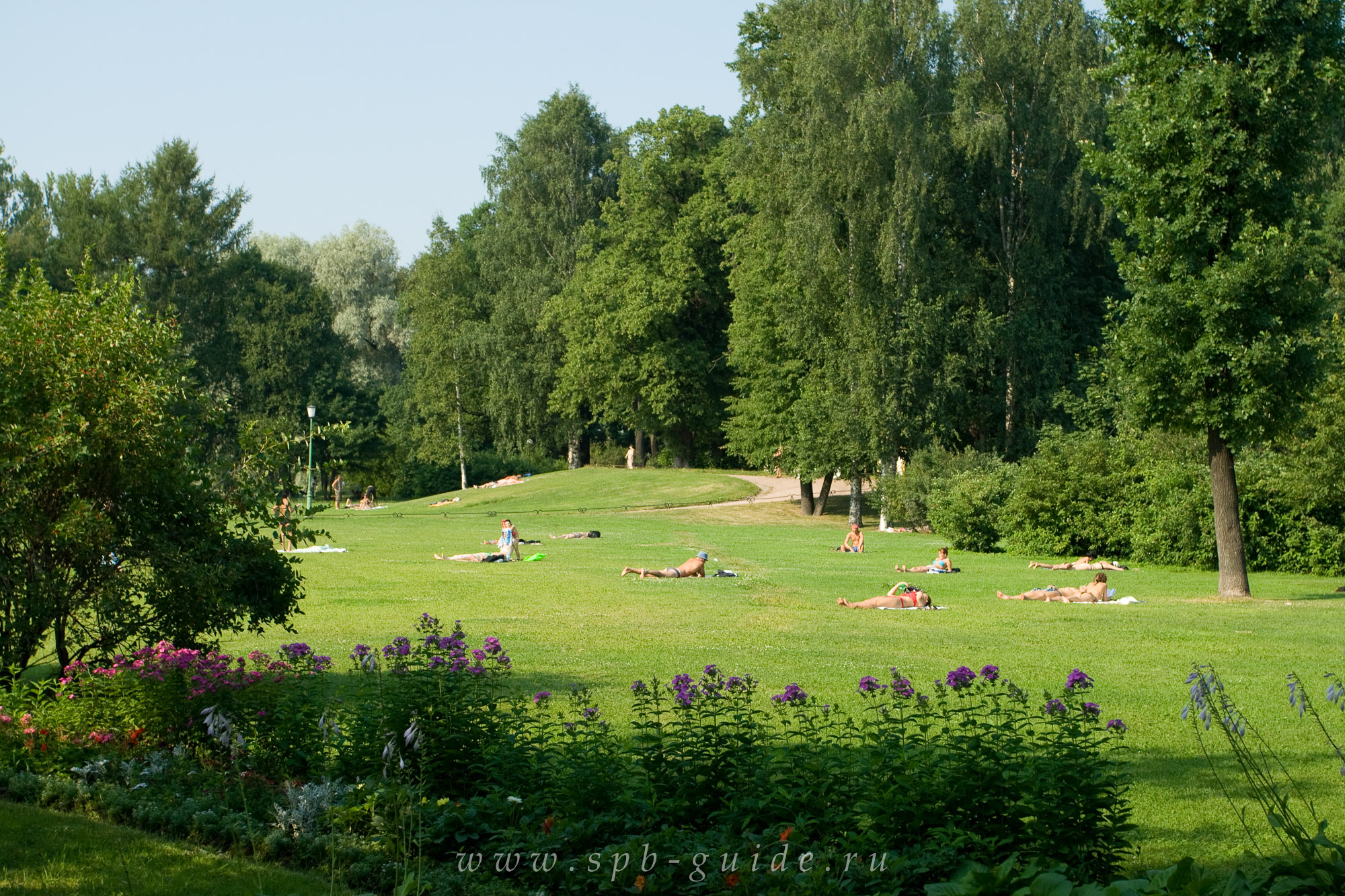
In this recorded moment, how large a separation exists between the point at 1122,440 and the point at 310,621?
70.5 ft

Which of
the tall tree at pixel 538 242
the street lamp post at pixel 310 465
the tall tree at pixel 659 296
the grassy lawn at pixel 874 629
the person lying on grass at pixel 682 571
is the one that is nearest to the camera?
the grassy lawn at pixel 874 629

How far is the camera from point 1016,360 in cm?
4000

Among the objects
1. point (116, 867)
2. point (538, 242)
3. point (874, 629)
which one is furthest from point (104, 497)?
point (538, 242)

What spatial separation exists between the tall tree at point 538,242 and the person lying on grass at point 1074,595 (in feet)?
144

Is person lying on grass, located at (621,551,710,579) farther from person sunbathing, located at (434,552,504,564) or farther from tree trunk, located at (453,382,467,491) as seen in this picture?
tree trunk, located at (453,382,467,491)

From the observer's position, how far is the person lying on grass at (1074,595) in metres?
19.0

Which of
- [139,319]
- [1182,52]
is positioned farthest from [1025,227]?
[139,319]

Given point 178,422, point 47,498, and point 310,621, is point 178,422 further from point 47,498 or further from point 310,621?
point 310,621

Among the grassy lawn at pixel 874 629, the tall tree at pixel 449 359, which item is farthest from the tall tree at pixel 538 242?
the grassy lawn at pixel 874 629

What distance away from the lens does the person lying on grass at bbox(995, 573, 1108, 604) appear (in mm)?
19000

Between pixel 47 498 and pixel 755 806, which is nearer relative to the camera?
pixel 755 806

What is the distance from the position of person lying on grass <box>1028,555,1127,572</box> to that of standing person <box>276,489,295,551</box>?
19.1 m

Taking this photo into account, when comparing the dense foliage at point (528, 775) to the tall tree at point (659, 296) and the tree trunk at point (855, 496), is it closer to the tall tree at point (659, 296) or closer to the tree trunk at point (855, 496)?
the tree trunk at point (855, 496)

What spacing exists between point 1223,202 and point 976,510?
13.8 meters
